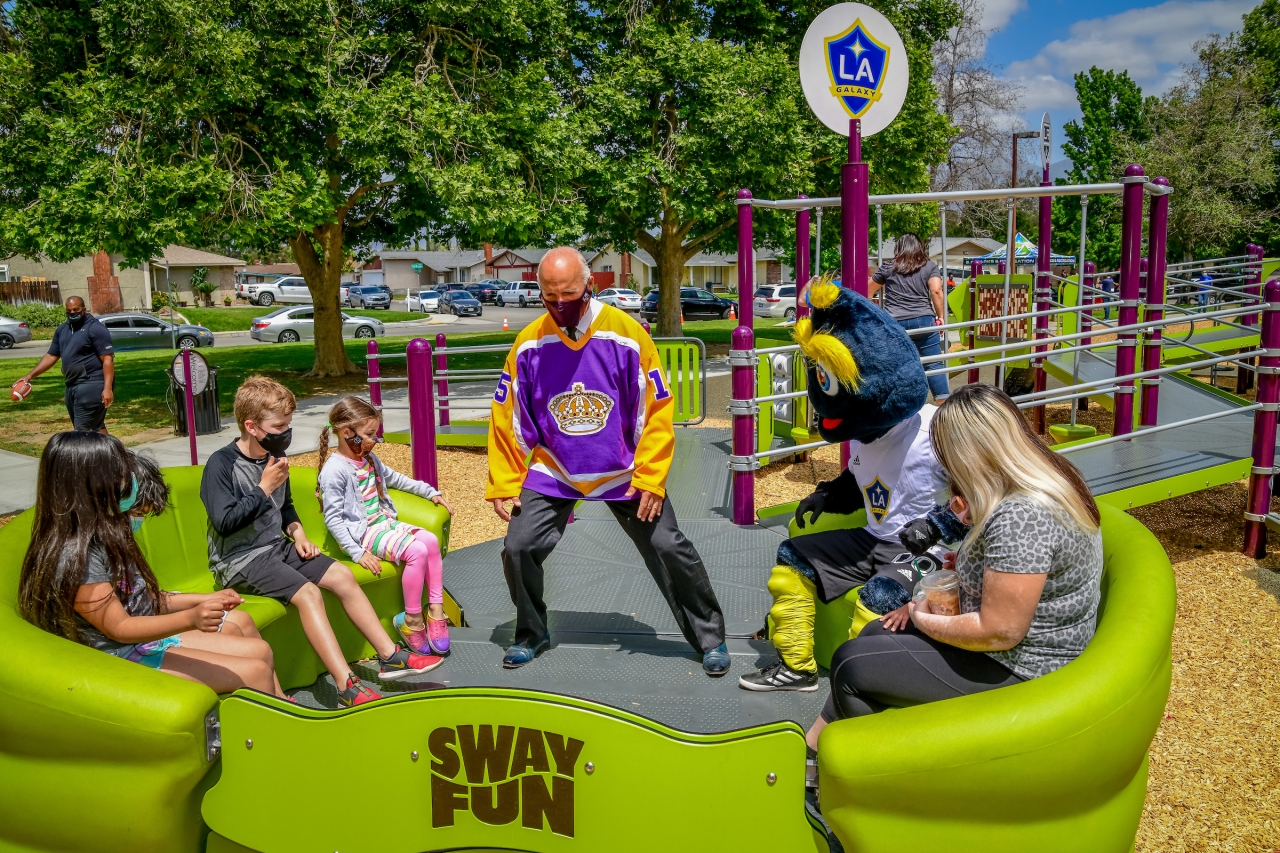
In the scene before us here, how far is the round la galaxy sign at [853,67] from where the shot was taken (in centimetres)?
476

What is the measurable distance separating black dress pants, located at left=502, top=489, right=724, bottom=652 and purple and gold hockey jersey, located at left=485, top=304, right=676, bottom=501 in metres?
0.09

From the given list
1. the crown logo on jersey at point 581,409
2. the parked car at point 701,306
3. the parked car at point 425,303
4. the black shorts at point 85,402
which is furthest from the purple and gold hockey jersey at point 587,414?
the parked car at point 425,303

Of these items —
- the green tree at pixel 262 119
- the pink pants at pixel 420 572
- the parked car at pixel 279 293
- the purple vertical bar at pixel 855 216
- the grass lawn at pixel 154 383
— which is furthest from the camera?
the parked car at pixel 279 293

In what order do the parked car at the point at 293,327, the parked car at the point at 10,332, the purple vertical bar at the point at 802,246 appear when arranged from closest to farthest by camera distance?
1. the purple vertical bar at the point at 802,246
2. the parked car at the point at 10,332
3. the parked car at the point at 293,327

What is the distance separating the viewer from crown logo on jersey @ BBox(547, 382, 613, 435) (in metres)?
3.95

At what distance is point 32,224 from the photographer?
454 inches

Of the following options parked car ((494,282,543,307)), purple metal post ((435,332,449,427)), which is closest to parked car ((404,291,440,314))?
parked car ((494,282,543,307))

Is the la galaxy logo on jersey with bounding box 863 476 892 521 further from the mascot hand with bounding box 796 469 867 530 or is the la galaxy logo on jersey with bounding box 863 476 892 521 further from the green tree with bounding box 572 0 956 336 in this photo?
the green tree with bounding box 572 0 956 336

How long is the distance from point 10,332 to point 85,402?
25.7 metres

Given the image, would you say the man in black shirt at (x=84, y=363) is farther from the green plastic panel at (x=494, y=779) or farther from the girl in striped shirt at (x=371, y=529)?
the green plastic panel at (x=494, y=779)

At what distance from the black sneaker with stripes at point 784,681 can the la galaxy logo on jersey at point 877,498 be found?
0.67 meters

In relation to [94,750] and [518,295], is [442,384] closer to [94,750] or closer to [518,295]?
[94,750]

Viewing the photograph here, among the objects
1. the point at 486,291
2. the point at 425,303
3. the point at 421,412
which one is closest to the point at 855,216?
the point at 421,412

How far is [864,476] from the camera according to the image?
3.60 metres
